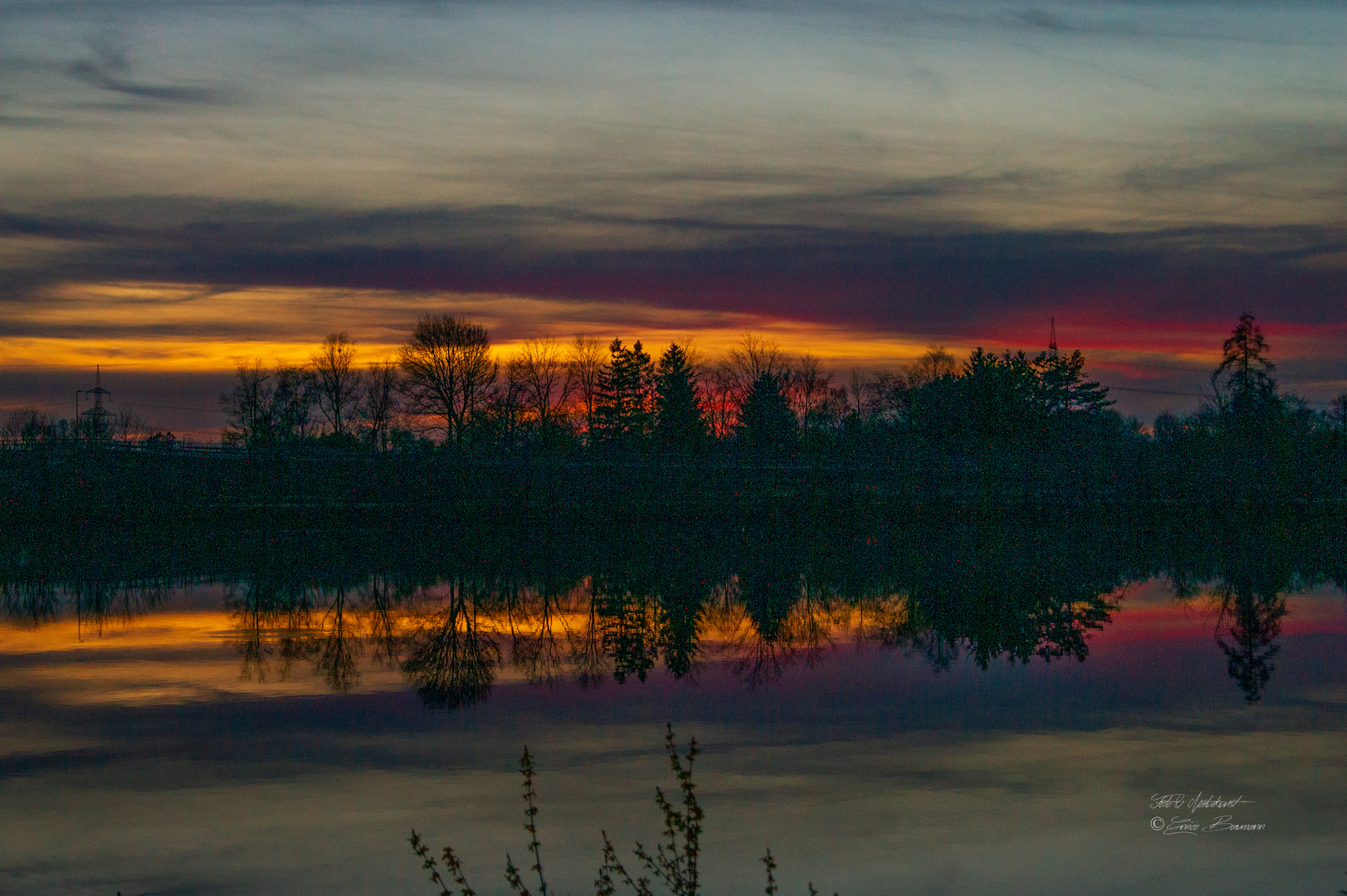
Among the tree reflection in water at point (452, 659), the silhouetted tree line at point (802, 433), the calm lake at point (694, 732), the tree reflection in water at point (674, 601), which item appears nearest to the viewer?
the calm lake at point (694, 732)

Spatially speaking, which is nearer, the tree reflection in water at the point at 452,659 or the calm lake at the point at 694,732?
the calm lake at the point at 694,732

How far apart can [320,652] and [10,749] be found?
24.3 feet

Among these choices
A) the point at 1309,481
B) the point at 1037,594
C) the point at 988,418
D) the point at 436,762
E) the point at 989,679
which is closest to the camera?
the point at 436,762

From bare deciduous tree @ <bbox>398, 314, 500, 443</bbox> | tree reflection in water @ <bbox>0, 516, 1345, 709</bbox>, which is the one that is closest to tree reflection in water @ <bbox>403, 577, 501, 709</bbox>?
tree reflection in water @ <bbox>0, 516, 1345, 709</bbox>

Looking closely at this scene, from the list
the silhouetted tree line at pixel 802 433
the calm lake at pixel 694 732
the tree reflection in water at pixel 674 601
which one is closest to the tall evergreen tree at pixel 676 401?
the silhouetted tree line at pixel 802 433

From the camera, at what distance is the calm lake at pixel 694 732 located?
34.2 ft

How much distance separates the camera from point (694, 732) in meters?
15.4

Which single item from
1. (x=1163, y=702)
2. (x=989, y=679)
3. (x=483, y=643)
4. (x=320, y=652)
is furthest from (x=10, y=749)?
(x=1163, y=702)

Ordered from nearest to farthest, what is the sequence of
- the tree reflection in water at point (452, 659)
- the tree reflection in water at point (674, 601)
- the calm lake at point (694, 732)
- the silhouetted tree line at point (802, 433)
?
the calm lake at point (694, 732), the tree reflection in water at point (452, 659), the tree reflection in water at point (674, 601), the silhouetted tree line at point (802, 433)

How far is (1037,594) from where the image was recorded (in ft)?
96.6

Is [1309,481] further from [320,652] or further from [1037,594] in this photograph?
[320,652]

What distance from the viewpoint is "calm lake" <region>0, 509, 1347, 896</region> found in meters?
10.4

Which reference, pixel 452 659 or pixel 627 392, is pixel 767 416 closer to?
pixel 627 392

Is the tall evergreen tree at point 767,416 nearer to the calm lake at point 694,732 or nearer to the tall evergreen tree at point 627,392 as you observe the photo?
the tall evergreen tree at point 627,392
